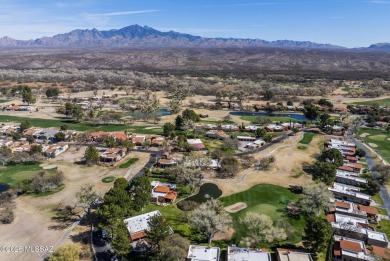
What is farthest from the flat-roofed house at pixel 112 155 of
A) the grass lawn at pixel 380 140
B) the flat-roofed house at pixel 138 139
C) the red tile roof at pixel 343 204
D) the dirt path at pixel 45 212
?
the grass lawn at pixel 380 140

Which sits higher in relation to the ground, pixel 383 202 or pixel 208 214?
pixel 208 214

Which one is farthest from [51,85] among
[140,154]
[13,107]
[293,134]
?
[293,134]

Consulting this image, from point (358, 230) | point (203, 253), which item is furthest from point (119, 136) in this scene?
point (358, 230)

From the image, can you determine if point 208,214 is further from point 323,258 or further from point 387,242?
point 387,242

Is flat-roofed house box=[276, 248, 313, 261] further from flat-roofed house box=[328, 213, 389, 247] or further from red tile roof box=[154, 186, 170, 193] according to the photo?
red tile roof box=[154, 186, 170, 193]

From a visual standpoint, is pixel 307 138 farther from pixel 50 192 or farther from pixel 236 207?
pixel 50 192

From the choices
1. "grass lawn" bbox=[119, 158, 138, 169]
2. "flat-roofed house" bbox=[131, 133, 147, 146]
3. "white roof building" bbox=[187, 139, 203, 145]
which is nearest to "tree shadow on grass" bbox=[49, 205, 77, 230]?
"grass lawn" bbox=[119, 158, 138, 169]
